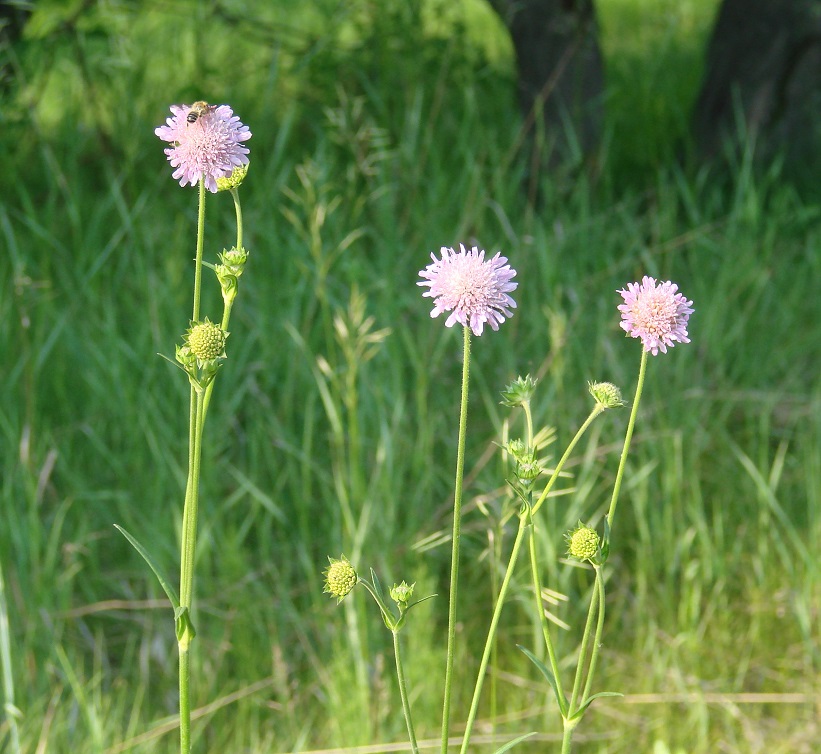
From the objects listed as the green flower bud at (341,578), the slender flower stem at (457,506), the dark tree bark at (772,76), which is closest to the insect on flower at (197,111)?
the slender flower stem at (457,506)

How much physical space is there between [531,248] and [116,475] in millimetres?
1260

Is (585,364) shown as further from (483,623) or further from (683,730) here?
(683,730)

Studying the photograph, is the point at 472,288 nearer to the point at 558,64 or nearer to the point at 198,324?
the point at 198,324

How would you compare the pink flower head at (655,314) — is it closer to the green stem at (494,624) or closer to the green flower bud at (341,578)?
the green stem at (494,624)

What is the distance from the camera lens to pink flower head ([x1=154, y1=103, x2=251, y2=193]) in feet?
2.77

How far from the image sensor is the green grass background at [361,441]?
1.74 m

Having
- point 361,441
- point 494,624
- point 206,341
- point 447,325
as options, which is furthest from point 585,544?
point 361,441

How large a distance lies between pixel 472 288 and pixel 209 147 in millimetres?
243

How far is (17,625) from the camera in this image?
1807mm

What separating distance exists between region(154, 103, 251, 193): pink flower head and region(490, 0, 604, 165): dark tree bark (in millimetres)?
2739

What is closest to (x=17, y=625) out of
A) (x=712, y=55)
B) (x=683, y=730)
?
(x=683, y=730)

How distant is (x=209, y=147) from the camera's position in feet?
2.76

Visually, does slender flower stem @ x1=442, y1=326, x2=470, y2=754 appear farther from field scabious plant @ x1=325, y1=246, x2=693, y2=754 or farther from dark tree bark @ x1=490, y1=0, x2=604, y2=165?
dark tree bark @ x1=490, y1=0, x2=604, y2=165

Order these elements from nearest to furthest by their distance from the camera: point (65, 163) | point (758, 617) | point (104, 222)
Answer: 1. point (758, 617)
2. point (104, 222)
3. point (65, 163)
